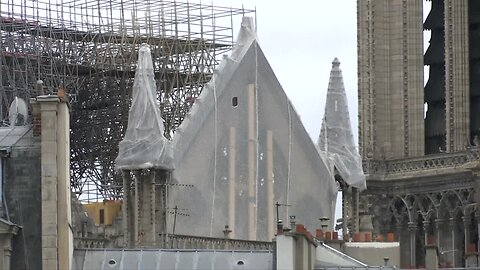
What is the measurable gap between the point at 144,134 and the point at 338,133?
7443mm

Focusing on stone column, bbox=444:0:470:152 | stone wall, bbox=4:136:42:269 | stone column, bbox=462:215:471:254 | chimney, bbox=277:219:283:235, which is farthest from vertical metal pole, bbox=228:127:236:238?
stone column, bbox=444:0:470:152

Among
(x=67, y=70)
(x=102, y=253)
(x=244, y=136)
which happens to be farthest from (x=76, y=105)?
(x=102, y=253)

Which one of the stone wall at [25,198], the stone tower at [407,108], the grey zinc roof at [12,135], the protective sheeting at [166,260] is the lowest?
the protective sheeting at [166,260]

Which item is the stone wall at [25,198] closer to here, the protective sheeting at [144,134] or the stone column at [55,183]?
the stone column at [55,183]

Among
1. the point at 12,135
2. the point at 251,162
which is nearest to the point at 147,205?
the point at 251,162

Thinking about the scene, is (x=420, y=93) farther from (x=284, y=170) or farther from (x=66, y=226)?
(x=66, y=226)

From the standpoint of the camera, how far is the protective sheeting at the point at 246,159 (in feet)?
259

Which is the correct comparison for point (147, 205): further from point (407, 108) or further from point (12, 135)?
point (407, 108)

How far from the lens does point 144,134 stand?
3135 inches

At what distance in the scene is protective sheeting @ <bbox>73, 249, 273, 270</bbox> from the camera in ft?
191

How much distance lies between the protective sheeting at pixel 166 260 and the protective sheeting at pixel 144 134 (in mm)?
19212

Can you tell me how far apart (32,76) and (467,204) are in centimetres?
1963

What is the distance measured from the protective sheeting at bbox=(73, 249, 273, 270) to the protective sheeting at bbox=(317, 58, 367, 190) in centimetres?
2534

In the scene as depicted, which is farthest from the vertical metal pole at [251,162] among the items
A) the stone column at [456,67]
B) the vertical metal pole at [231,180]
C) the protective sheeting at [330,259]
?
the stone column at [456,67]
